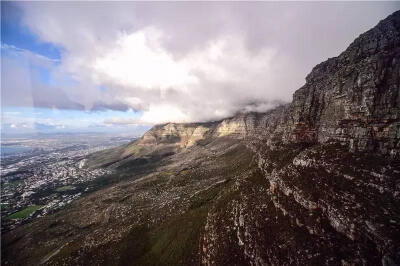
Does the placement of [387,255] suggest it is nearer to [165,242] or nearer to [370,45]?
[370,45]

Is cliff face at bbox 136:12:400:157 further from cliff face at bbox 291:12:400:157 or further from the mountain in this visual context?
the mountain

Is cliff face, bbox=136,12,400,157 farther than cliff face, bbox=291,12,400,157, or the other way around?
cliff face, bbox=136,12,400,157

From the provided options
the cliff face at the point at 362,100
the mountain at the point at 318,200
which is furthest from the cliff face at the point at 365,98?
the mountain at the point at 318,200

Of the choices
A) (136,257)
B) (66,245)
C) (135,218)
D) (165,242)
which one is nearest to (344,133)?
(165,242)

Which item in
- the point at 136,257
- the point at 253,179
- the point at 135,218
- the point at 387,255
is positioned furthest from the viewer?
the point at 135,218

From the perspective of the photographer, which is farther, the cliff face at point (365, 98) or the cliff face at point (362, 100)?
the cliff face at point (362, 100)

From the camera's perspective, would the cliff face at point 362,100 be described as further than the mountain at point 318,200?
Yes

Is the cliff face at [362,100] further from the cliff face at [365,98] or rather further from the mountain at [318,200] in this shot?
the mountain at [318,200]

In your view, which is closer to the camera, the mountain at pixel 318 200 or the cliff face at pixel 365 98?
the mountain at pixel 318 200

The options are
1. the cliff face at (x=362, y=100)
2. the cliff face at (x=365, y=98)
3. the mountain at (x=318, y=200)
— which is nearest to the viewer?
the mountain at (x=318, y=200)

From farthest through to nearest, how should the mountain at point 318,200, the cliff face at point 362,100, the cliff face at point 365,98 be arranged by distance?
the cliff face at point 362,100, the cliff face at point 365,98, the mountain at point 318,200

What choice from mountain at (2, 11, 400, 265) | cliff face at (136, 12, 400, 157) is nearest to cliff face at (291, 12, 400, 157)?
cliff face at (136, 12, 400, 157)
